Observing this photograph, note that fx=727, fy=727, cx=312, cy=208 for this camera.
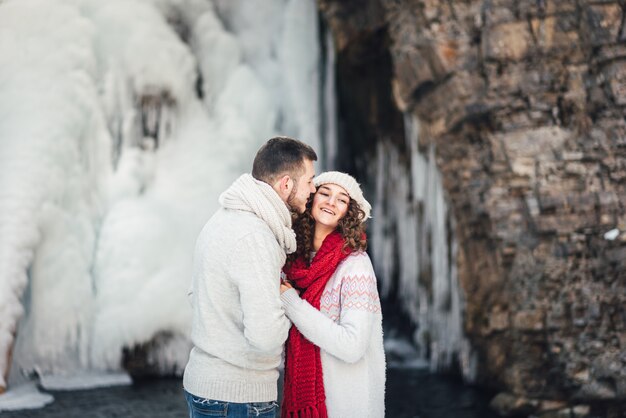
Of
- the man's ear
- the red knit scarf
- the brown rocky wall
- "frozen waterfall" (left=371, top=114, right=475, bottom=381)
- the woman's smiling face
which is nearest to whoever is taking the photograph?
the man's ear

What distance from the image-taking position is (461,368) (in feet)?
21.9

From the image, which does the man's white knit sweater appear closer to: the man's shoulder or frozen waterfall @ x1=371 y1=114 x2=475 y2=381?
the man's shoulder

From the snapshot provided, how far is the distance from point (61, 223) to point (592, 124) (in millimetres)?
4568

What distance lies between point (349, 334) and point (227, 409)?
17.8 inches

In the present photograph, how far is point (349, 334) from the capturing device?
2361 millimetres

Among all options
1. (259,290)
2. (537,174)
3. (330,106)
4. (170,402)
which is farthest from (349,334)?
(330,106)

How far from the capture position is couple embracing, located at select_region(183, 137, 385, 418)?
218cm

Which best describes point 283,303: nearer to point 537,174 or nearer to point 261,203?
point 261,203

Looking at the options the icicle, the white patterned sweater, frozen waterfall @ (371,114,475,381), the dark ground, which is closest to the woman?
the white patterned sweater

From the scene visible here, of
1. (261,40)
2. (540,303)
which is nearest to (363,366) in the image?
(540,303)

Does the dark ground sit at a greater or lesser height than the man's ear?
lesser

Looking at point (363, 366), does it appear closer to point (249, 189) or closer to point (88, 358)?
point (249, 189)

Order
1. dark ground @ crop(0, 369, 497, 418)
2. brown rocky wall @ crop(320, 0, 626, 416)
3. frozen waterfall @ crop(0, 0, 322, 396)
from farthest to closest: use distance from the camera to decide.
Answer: frozen waterfall @ crop(0, 0, 322, 396) → dark ground @ crop(0, 369, 497, 418) → brown rocky wall @ crop(320, 0, 626, 416)

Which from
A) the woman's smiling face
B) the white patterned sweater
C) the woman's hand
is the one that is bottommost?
the white patterned sweater
